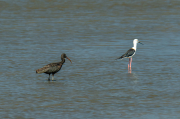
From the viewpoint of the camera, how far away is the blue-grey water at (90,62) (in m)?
11.3

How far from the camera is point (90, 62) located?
58.6 feet

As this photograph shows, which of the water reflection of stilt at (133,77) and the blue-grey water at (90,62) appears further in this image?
the water reflection of stilt at (133,77)

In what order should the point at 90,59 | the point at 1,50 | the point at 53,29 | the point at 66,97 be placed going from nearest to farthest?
the point at 66,97
the point at 90,59
the point at 1,50
the point at 53,29

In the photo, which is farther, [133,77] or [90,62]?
[90,62]

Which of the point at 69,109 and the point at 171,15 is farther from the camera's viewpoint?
the point at 171,15

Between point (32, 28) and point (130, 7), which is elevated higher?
point (130, 7)

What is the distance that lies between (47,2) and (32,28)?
13826 millimetres

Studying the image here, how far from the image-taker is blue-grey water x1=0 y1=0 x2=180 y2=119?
1134cm

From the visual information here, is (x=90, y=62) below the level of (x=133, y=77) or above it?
above

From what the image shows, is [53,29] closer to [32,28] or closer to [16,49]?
[32,28]

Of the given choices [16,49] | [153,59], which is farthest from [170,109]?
[16,49]

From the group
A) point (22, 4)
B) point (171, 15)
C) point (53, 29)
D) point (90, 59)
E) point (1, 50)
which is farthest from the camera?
point (22, 4)

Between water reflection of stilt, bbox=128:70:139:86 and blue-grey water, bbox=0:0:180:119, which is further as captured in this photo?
water reflection of stilt, bbox=128:70:139:86

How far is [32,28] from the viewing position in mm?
27516
